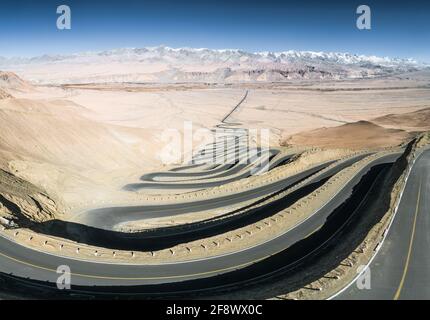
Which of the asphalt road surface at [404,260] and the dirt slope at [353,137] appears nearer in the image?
the asphalt road surface at [404,260]

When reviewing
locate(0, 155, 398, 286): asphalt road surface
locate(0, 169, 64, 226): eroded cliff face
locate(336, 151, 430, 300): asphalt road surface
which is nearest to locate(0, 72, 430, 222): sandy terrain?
locate(0, 169, 64, 226): eroded cliff face

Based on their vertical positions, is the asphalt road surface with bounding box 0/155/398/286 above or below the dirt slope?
below

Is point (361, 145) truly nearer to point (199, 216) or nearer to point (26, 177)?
point (199, 216)

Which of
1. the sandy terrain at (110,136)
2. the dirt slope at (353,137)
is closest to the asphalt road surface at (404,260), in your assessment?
the sandy terrain at (110,136)

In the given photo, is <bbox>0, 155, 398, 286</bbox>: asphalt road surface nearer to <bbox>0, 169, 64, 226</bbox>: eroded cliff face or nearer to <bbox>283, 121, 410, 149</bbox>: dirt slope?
<bbox>0, 169, 64, 226</bbox>: eroded cliff face

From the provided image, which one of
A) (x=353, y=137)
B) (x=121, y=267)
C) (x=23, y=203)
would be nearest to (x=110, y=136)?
(x=23, y=203)

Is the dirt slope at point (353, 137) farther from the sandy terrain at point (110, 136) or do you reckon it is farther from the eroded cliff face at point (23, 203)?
the eroded cliff face at point (23, 203)

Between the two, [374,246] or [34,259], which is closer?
[374,246]

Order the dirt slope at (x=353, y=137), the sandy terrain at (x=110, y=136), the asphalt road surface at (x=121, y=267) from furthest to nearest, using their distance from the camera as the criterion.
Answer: the dirt slope at (x=353, y=137) < the sandy terrain at (x=110, y=136) < the asphalt road surface at (x=121, y=267)

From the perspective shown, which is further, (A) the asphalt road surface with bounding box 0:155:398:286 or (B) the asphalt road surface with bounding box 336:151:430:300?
(A) the asphalt road surface with bounding box 0:155:398:286

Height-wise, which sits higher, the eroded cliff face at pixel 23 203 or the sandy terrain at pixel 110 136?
the sandy terrain at pixel 110 136

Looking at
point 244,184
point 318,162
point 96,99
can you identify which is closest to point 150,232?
point 244,184
